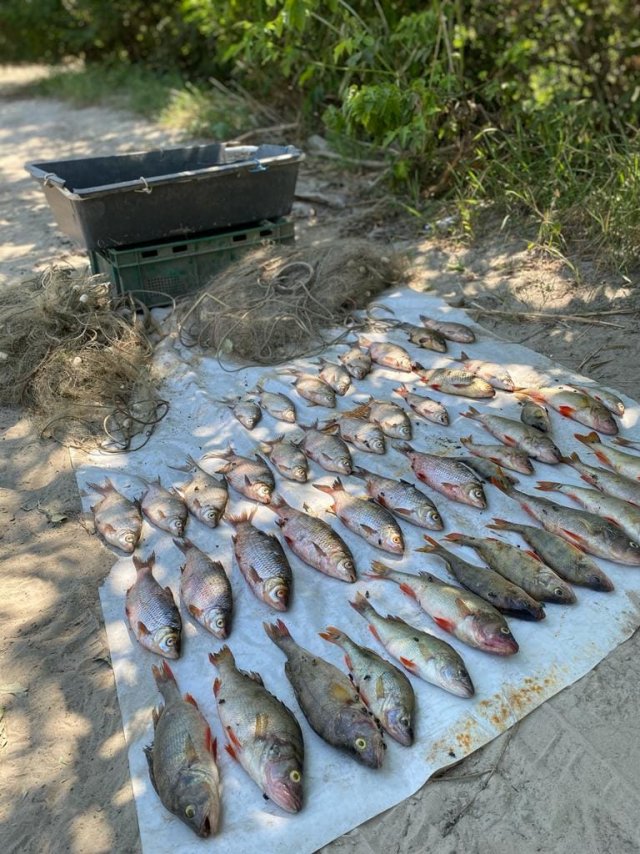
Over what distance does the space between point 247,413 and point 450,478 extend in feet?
4.46

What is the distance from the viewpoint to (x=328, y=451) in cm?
409

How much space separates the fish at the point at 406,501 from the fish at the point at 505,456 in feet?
1.66

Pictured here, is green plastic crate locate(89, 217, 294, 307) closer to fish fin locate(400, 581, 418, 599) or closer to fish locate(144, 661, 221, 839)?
fish fin locate(400, 581, 418, 599)

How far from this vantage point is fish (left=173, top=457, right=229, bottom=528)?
377 cm

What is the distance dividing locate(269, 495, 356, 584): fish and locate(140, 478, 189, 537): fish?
485 mm

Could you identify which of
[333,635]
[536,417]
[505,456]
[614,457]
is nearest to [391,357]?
[536,417]

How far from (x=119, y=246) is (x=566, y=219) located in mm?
3509

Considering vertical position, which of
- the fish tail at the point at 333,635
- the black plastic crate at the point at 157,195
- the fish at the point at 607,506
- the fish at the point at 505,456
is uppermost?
the black plastic crate at the point at 157,195

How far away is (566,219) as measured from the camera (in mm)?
6121

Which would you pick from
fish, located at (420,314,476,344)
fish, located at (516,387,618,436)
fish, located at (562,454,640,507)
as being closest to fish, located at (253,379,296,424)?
fish, located at (420,314,476,344)

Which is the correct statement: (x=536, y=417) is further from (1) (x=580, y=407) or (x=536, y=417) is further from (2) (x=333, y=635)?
(2) (x=333, y=635)

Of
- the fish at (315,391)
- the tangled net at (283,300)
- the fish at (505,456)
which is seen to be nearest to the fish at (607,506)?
the fish at (505,456)

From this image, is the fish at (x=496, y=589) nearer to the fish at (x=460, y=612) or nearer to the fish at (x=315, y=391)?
the fish at (x=460, y=612)

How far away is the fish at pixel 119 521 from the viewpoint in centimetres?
365
